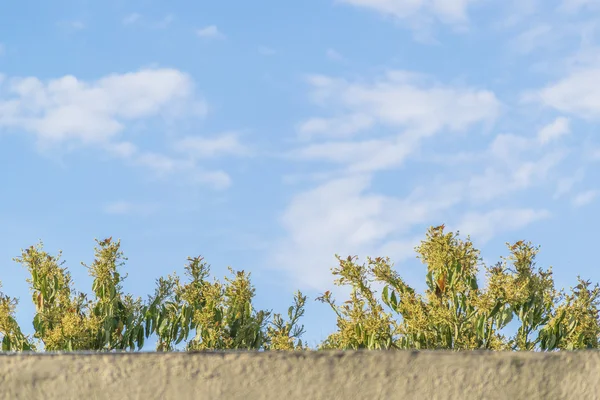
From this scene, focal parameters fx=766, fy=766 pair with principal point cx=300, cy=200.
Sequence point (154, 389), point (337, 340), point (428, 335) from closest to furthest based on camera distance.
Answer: point (154, 389) < point (428, 335) < point (337, 340)

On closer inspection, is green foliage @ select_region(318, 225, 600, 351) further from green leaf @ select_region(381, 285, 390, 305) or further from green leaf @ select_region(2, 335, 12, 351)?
green leaf @ select_region(2, 335, 12, 351)

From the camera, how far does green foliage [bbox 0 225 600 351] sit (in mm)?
8758

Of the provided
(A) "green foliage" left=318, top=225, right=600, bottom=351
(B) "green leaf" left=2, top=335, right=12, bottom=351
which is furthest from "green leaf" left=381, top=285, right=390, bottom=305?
(B) "green leaf" left=2, top=335, right=12, bottom=351

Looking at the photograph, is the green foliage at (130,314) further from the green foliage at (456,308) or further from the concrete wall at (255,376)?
the concrete wall at (255,376)

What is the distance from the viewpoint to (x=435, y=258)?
892 cm

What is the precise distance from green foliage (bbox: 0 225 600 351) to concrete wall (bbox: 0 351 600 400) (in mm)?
5384

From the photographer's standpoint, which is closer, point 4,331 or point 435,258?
point 435,258

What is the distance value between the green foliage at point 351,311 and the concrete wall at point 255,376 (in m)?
5.38

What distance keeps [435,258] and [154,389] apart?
20.1 feet

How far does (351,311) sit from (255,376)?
5673 mm

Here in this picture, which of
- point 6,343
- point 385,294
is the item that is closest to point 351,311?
point 385,294

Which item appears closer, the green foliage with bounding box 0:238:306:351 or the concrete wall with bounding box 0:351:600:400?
the concrete wall with bounding box 0:351:600:400

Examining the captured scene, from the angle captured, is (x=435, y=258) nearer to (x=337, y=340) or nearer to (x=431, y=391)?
(x=337, y=340)

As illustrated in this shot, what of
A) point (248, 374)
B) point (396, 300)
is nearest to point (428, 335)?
point (396, 300)
